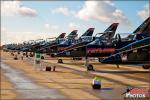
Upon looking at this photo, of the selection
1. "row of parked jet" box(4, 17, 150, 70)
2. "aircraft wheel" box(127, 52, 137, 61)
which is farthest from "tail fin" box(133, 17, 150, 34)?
"aircraft wheel" box(127, 52, 137, 61)

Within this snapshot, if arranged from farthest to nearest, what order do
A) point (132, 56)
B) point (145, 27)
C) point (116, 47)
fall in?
point (145, 27) < point (116, 47) < point (132, 56)

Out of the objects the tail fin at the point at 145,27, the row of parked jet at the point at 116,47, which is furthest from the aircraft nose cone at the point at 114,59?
the tail fin at the point at 145,27

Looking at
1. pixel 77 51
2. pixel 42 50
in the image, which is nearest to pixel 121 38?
pixel 77 51

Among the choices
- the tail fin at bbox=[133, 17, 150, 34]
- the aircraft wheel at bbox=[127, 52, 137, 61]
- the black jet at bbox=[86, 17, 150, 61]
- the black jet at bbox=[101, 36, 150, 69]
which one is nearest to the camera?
the black jet at bbox=[101, 36, 150, 69]

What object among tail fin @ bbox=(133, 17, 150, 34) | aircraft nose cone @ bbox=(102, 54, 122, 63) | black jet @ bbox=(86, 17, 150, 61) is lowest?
aircraft nose cone @ bbox=(102, 54, 122, 63)

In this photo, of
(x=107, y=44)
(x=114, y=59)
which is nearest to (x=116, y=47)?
(x=107, y=44)

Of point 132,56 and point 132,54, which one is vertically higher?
point 132,54

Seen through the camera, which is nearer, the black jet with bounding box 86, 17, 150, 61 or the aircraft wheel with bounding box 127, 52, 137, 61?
the aircraft wheel with bounding box 127, 52, 137, 61

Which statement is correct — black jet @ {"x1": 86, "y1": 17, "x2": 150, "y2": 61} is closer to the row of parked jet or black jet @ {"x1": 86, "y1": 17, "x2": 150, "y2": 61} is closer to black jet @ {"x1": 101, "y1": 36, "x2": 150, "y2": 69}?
the row of parked jet

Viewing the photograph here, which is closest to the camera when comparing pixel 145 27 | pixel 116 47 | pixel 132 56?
pixel 132 56

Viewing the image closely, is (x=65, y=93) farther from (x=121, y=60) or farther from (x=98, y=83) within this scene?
(x=121, y=60)

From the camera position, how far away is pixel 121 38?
34375 mm

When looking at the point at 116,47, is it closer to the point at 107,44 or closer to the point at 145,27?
the point at 107,44

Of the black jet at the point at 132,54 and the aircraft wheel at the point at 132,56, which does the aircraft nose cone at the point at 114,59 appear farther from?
the aircraft wheel at the point at 132,56
